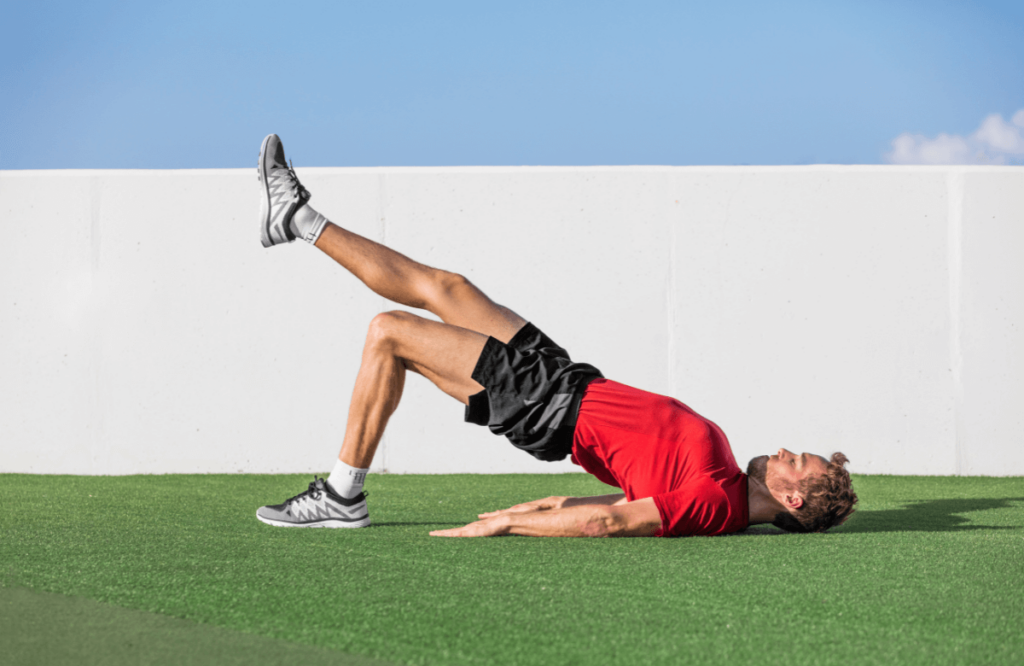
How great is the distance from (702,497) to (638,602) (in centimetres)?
78

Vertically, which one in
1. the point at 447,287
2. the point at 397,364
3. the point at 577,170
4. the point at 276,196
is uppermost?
the point at 577,170

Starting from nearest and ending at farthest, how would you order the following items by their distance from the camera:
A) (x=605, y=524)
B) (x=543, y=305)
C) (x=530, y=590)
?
(x=530, y=590), (x=605, y=524), (x=543, y=305)

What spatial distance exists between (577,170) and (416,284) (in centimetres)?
269

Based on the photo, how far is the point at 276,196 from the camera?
2.65m

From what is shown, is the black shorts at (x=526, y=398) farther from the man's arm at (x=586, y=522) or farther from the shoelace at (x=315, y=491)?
the shoelace at (x=315, y=491)

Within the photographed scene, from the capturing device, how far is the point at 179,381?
492cm

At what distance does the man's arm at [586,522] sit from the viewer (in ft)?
7.36

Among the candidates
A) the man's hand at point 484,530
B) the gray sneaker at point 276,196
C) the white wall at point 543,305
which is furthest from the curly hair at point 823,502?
the white wall at point 543,305

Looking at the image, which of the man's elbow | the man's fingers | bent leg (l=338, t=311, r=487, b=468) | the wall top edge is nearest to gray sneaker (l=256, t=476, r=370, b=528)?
bent leg (l=338, t=311, r=487, b=468)

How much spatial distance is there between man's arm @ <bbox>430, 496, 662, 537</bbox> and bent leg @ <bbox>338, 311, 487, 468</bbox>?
0.40m

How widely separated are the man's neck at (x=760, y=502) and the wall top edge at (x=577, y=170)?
284 cm

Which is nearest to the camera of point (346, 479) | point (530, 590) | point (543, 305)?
point (530, 590)

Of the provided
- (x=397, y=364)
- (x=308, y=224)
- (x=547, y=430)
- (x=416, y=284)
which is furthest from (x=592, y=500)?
(x=308, y=224)

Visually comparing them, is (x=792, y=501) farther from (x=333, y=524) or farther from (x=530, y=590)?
(x=333, y=524)
